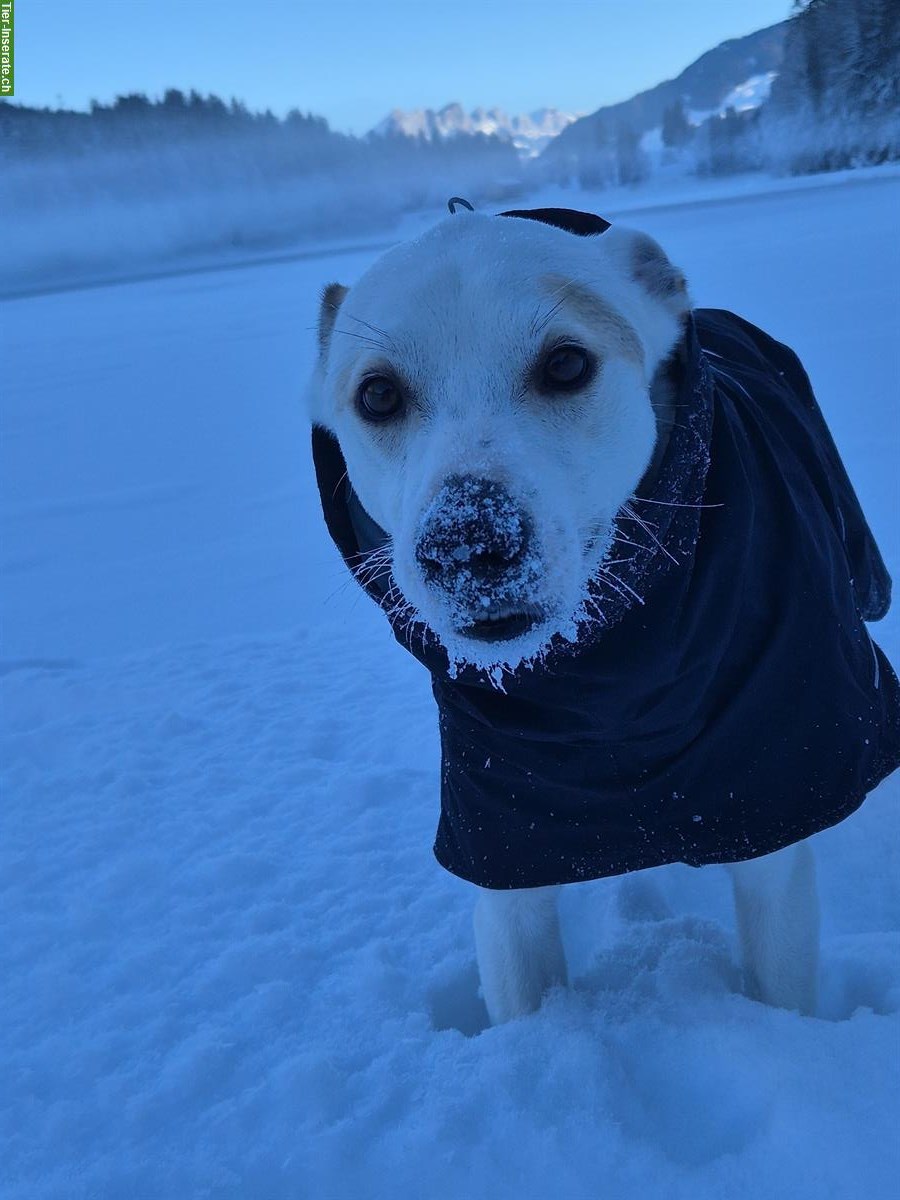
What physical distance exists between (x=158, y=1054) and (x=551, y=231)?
1826 mm

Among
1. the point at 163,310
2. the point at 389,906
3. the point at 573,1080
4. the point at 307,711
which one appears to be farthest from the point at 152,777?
the point at 163,310

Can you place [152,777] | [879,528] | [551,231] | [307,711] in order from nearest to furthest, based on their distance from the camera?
[551,231] < [152,777] < [307,711] < [879,528]

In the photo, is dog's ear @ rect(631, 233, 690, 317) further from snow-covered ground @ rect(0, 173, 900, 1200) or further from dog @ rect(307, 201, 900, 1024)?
snow-covered ground @ rect(0, 173, 900, 1200)

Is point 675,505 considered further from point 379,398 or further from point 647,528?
point 379,398

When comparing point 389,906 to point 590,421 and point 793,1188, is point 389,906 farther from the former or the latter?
point 590,421

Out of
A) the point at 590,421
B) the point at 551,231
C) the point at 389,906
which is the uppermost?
the point at 551,231

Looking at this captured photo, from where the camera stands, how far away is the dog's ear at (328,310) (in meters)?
1.84

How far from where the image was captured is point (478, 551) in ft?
3.69

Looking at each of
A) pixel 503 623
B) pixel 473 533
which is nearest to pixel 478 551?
pixel 473 533

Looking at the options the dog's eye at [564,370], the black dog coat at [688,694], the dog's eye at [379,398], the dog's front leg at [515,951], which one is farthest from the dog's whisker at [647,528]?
the dog's front leg at [515,951]

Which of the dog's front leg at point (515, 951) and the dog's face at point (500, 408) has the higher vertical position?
the dog's face at point (500, 408)

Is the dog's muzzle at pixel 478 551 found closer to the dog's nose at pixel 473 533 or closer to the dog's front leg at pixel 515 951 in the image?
the dog's nose at pixel 473 533

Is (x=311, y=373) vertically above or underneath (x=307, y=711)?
above

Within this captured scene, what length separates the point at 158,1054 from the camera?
172 centimetres
